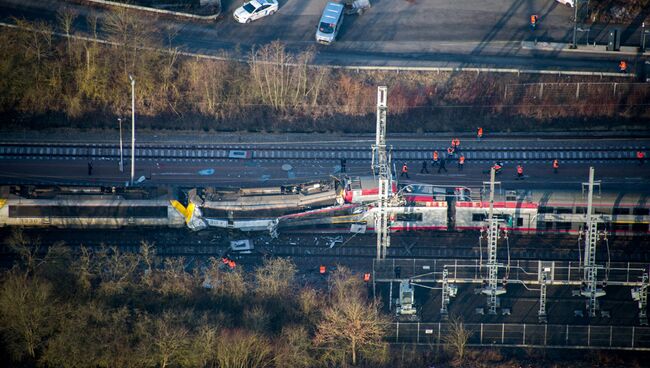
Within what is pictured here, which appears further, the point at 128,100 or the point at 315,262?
the point at 128,100

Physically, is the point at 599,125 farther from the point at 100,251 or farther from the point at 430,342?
the point at 100,251

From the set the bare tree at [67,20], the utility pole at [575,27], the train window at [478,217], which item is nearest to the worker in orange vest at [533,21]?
the utility pole at [575,27]

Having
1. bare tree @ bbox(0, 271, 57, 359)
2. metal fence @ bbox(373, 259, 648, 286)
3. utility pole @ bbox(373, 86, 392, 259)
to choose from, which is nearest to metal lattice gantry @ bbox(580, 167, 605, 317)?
metal fence @ bbox(373, 259, 648, 286)

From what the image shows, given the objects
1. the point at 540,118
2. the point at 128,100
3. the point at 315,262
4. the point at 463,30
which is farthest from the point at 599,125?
the point at 128,100

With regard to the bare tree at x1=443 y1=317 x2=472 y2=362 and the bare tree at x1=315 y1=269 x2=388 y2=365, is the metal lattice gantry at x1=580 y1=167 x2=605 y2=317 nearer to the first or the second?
the bare tree at x1=443 y1=317 x2=472 y2=362

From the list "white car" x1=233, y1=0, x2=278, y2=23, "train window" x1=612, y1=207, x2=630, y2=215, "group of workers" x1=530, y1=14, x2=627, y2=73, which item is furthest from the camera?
"white car" x1=233, y1=0, x2=278, y2=23

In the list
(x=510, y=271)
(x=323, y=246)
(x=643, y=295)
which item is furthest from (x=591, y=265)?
(x=323, y=246)

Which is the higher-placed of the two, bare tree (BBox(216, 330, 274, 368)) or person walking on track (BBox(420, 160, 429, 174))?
person walking on track (BBox(420, 160, 429, 174))

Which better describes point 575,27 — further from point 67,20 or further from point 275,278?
point 67,20
